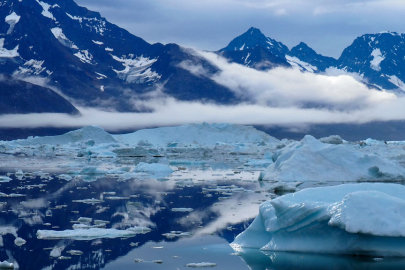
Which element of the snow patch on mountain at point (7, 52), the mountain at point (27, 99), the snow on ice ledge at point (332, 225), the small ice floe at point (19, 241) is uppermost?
the snow patch on mountain at point (7, 52)

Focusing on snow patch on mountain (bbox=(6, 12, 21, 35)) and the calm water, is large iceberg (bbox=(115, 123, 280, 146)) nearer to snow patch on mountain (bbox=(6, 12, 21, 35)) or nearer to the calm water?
the calm water

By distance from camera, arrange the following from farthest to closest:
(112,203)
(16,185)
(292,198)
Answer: (16,185) → (112,203) → (292,198)

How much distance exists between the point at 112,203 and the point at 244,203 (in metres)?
2.51

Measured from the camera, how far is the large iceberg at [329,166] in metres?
14.5

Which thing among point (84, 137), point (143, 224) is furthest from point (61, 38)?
point (143, 224)

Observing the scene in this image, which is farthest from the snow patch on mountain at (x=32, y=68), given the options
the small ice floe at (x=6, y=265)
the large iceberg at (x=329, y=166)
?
the small ice floe at (x=6, y=265)

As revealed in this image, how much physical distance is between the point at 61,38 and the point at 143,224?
191 metres

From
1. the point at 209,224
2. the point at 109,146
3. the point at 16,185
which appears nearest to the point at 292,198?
the point at 209,224

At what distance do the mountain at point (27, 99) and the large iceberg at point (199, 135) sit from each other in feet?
228

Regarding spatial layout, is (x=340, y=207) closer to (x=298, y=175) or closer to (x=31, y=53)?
(x=298, y=175)

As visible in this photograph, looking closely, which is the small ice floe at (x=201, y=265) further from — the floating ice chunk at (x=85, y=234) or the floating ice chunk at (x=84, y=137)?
the floating ice chunk at (x=84, y=137)

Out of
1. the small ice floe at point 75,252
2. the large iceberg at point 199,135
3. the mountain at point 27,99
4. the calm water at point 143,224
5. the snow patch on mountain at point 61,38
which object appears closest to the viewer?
the calm water at point 143,224

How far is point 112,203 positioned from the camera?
9.88 metres

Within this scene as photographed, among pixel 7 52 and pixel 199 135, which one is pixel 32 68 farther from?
pixel 199 135
